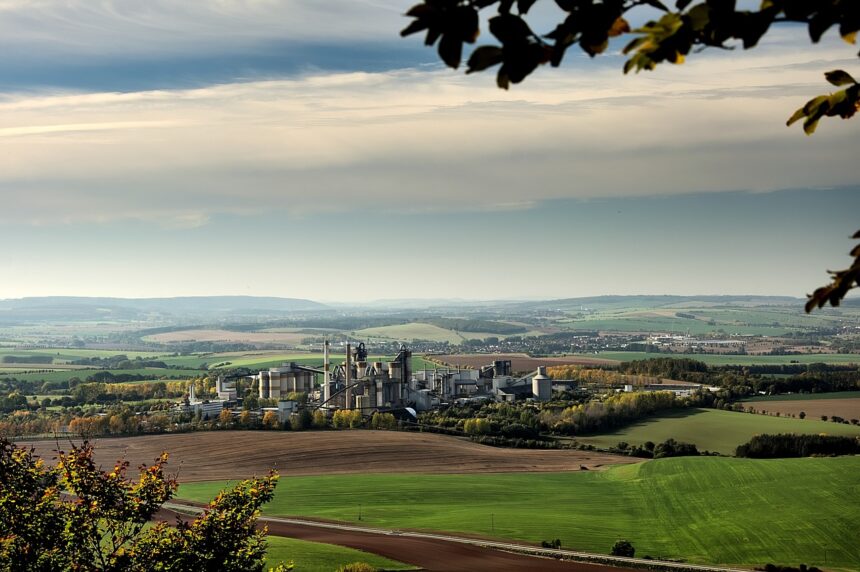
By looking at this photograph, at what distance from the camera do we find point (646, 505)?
6712cm

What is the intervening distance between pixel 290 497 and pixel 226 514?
167 ft

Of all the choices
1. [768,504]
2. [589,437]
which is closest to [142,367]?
[589,437]

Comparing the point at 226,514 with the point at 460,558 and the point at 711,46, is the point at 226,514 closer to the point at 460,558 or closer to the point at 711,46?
the point at 711,46

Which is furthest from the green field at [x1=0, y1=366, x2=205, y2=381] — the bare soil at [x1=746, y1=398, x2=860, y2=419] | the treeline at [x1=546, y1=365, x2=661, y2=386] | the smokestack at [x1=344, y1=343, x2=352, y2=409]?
the bare soil at [x1=746, y1=398, x2=860, y2=419]

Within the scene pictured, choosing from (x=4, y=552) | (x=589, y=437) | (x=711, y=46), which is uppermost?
(x=711, y=46)

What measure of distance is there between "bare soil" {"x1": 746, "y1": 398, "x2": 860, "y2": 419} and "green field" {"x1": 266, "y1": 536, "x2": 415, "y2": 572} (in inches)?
2832

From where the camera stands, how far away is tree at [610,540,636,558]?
51.3m

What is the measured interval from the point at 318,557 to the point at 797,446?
56407 millimetres

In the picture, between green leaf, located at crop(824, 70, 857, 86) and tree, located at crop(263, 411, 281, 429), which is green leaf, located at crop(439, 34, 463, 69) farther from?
tree, located at crop(263, 411, 281, 429)

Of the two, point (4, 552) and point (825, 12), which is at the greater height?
point (825, 12)

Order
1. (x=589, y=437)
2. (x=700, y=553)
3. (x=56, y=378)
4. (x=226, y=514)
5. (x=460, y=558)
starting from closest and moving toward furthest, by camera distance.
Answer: (x=226, y=514) → (x=460, y=558) → (x=700, y=553) → (x=589, y=437) → (x=56, y=378)

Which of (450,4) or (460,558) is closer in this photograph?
(450,4)

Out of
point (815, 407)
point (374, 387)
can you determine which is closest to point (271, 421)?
point (374, 387)

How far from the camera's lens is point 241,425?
102m
